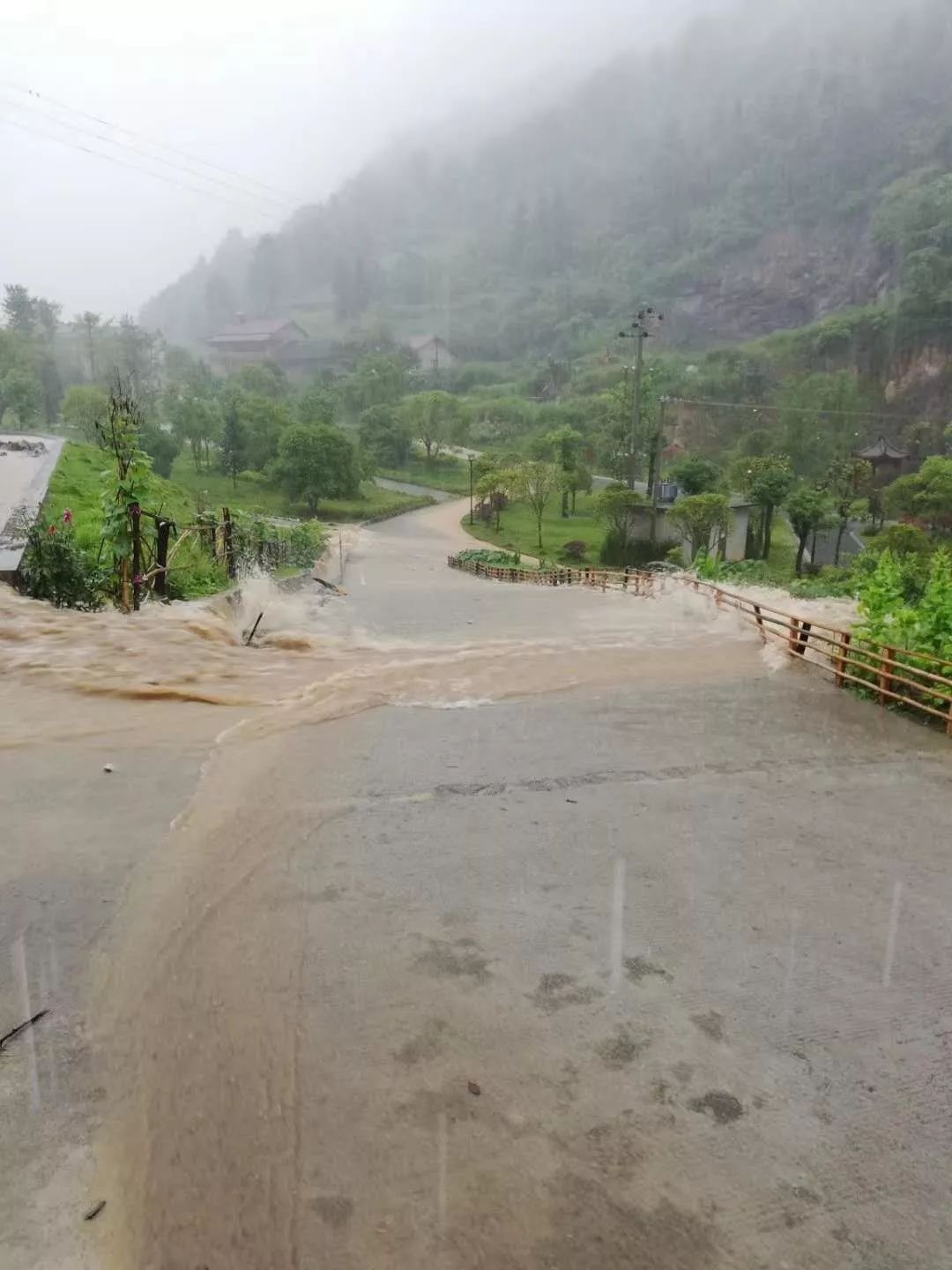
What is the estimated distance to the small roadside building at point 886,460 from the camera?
47438 millimetres

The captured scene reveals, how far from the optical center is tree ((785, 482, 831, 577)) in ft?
118

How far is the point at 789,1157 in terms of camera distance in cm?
336

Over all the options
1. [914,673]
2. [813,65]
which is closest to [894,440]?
[914,673]

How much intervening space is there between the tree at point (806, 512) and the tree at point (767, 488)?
26.6 inches

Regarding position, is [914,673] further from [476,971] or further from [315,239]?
[315,239]

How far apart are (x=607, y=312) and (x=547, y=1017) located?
130074 mm

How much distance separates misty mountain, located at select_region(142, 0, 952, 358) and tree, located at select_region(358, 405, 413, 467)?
43.2 m

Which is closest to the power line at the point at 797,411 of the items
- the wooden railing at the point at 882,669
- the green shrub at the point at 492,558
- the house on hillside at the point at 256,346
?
the green shrub at the point at 492,558

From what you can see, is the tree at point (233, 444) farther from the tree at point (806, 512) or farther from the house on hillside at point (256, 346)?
the house on hillside at point (256, 346)

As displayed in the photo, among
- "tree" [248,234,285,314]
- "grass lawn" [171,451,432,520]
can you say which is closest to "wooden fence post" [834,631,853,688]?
"grass lawn" [171,451,432,520]

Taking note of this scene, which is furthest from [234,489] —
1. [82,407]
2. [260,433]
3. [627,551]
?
[627,551]

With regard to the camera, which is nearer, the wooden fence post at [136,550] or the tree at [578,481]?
the wooden fence post at [136,550]

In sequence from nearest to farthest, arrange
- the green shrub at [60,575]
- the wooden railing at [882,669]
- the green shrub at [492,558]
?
the wooden railing at [882,669] < the green shrub at [60,575] < the green shrub at [492,558]

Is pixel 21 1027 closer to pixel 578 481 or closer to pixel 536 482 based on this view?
pixel 536 482
